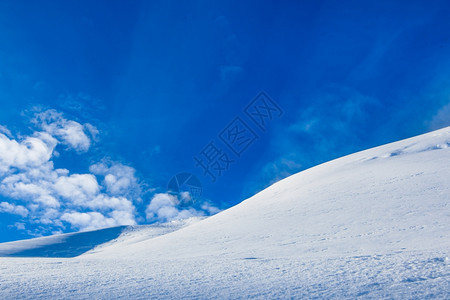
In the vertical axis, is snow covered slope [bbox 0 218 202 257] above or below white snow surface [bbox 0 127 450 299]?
above

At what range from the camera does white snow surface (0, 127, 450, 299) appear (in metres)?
4.81

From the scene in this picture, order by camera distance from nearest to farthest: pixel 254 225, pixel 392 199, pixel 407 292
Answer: pixel 407 292 < pixel 392 199 < pixel 254 225

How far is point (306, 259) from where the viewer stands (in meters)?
6.77

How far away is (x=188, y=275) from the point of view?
6.02 metres

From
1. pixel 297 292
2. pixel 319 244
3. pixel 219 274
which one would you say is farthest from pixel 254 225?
pixel 297 292

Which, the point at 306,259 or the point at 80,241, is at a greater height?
the point at 80,241

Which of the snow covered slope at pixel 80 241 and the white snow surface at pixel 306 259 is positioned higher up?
the snow covered slope at pixel 80 241

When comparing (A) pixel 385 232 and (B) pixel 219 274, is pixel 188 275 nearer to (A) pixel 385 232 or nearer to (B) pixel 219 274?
(B) pixel 219 274

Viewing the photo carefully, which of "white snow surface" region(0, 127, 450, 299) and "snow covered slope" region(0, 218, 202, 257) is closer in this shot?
"white snow surface" region(0, 127, 450, 299)

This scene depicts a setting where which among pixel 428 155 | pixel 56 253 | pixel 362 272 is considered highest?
pixel 56 253

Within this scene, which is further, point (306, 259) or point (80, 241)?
point (80, 241)

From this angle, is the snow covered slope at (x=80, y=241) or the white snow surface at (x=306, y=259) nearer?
the white snow surface at (x=306, y=259)

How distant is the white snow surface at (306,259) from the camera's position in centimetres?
481

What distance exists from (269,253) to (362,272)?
3.81 meters
